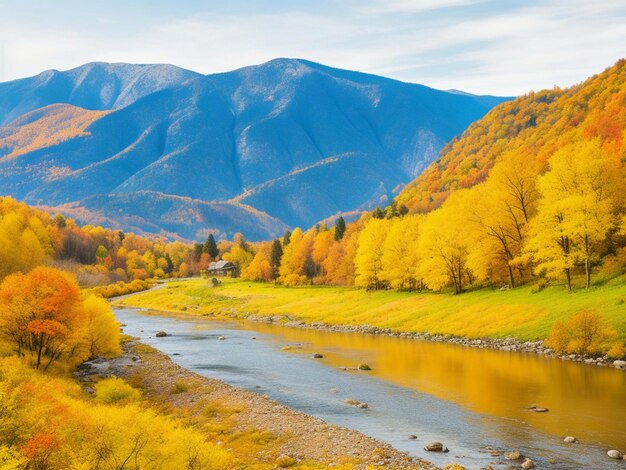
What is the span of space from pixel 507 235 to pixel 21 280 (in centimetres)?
5806

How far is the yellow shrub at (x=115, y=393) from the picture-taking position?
126 ft

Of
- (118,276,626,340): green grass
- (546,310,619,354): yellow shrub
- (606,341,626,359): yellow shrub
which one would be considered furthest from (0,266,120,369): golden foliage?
(606,341,626,359): yellow shrub

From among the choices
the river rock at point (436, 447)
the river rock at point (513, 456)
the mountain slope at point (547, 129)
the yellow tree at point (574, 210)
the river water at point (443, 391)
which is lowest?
the river water at point (443, 391)

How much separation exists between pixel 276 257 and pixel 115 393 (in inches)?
4771

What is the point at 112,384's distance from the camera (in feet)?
132

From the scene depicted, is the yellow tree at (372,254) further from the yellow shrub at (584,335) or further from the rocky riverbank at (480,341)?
the yellow shrub at (584,335)

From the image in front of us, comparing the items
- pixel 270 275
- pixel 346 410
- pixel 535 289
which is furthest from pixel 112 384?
pixel 270 275

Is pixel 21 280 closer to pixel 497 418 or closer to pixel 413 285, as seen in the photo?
pixel 497 418

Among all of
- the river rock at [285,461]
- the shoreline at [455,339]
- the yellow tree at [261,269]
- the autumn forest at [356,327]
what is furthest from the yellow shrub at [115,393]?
the yellow tree at [261,269]

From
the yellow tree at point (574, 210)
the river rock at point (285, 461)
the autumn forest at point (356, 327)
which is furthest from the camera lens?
the yellow tree at point (574, 210)

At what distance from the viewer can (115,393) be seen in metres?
39.1

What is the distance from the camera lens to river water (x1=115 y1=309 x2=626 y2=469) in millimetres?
29766

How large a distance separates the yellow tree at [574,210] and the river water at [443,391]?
14633 mm

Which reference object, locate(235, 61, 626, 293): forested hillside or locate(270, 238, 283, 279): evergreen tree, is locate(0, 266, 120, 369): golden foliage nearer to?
locate(235, 61, 626, 293): forested hillside
